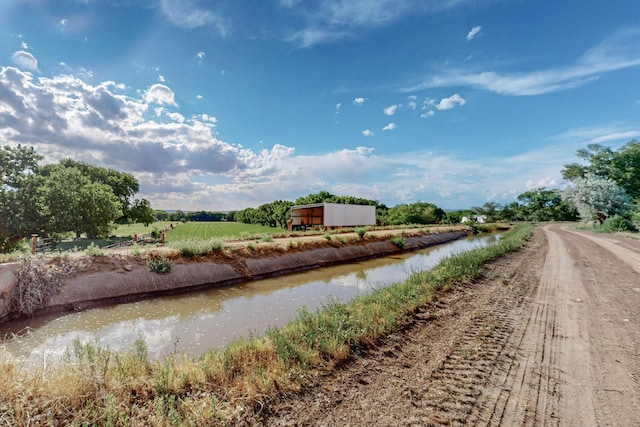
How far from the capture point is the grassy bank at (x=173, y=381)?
320cm

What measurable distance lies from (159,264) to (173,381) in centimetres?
1033

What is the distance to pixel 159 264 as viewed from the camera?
42.1 feet

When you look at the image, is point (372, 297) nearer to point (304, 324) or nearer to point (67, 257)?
point (304, 324)

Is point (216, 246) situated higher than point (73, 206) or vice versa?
point (73, 206)

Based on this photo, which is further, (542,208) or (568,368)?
(542,208)

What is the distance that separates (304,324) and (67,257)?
37.9 feet

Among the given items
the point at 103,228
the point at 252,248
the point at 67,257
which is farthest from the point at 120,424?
the point at 103,228

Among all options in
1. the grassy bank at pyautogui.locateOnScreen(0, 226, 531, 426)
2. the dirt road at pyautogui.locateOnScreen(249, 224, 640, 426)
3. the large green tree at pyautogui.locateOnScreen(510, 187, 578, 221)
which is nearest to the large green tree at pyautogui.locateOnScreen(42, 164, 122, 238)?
the grassy bank at pyautogui.locateOnScreen(0, 226, 531, 426)

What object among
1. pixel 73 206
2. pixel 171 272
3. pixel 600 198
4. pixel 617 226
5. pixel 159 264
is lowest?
pixel 171 272

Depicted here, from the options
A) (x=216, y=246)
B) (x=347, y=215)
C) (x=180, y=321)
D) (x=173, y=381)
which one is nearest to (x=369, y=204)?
(x=347, y=215)

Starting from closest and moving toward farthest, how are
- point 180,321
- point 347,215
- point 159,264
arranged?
point 180,321
point 159,264
point 347,215

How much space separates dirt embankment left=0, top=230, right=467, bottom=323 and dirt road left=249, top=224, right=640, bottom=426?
34.9 feet

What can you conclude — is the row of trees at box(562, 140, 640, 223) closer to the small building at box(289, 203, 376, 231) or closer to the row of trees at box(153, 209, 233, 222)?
the small building at box(289, 203, 376, 231)

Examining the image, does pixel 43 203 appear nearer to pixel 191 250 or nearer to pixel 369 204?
pixel 191 250
